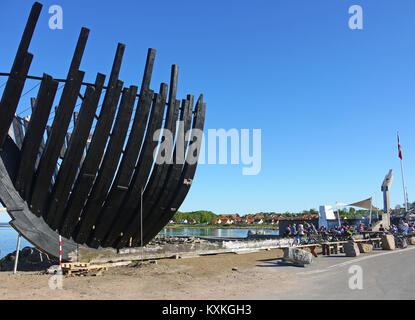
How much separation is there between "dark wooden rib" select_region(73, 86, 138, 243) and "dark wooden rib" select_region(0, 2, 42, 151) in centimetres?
344

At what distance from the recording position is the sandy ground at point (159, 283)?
8.30 metres

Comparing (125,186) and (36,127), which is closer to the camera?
(36,127)

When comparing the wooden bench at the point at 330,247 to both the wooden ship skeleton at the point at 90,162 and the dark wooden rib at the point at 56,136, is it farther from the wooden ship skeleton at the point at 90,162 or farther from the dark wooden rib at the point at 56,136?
the dark wooden rib at the point at 56,136

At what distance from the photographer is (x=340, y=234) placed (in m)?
21.6

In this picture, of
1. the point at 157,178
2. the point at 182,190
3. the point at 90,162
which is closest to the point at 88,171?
the point at 90,162

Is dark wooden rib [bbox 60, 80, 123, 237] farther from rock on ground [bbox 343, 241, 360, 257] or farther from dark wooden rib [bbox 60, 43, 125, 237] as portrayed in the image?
rock on ground [bbox 343, 241, 360, 257]

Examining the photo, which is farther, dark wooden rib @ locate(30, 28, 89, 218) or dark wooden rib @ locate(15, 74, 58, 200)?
dark wooden rib @ locate(30, 28, 89, 218)

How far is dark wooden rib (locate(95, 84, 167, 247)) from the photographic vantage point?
1338 centimetres

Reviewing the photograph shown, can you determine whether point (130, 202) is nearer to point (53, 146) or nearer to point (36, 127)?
point (53, 146)

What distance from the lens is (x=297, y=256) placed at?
44.1 ft

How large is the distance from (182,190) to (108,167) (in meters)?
3.96

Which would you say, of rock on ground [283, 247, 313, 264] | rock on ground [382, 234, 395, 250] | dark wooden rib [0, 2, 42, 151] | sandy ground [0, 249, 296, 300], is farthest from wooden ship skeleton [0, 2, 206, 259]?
rock on ground [382, 234, 395, 250]
